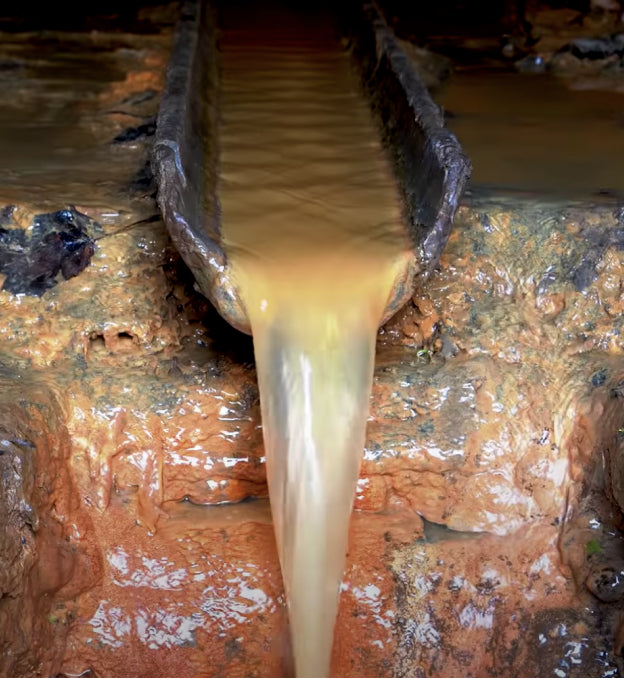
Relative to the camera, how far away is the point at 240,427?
383 cm

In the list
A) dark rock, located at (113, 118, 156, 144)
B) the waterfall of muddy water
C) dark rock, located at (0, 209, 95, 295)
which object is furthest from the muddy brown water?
dark rock, located at (0, 209, 95, 295)

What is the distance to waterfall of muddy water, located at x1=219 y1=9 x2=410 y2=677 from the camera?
132 inches

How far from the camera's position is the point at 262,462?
3.82 meters

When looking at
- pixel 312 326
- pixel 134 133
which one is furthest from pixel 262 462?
pixel 134 133

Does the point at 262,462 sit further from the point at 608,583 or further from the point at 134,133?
the point at 134,133

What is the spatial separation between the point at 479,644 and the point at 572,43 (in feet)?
15.5

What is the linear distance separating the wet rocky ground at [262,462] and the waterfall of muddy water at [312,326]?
0.97ft

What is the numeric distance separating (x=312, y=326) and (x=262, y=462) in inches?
26.8

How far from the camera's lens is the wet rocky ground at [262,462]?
351cm

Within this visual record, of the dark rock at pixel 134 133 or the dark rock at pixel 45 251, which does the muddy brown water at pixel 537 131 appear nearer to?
the dark rock at pixel 134 133

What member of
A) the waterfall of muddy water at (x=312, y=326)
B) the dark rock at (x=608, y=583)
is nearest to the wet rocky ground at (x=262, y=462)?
the dark rock at (x=608, y=583)

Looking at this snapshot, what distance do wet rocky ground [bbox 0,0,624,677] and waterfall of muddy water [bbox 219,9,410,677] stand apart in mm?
295

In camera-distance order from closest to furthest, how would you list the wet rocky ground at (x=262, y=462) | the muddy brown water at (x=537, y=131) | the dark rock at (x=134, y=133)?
the wet rocky ground at (x=262, y=462) < the muddy brown water at (x=537, y=131) < the dark rock at (x=134, y=133)

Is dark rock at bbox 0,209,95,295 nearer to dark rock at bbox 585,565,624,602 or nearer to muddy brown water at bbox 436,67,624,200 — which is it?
muddy brown water at bbox 436,67,624,200
